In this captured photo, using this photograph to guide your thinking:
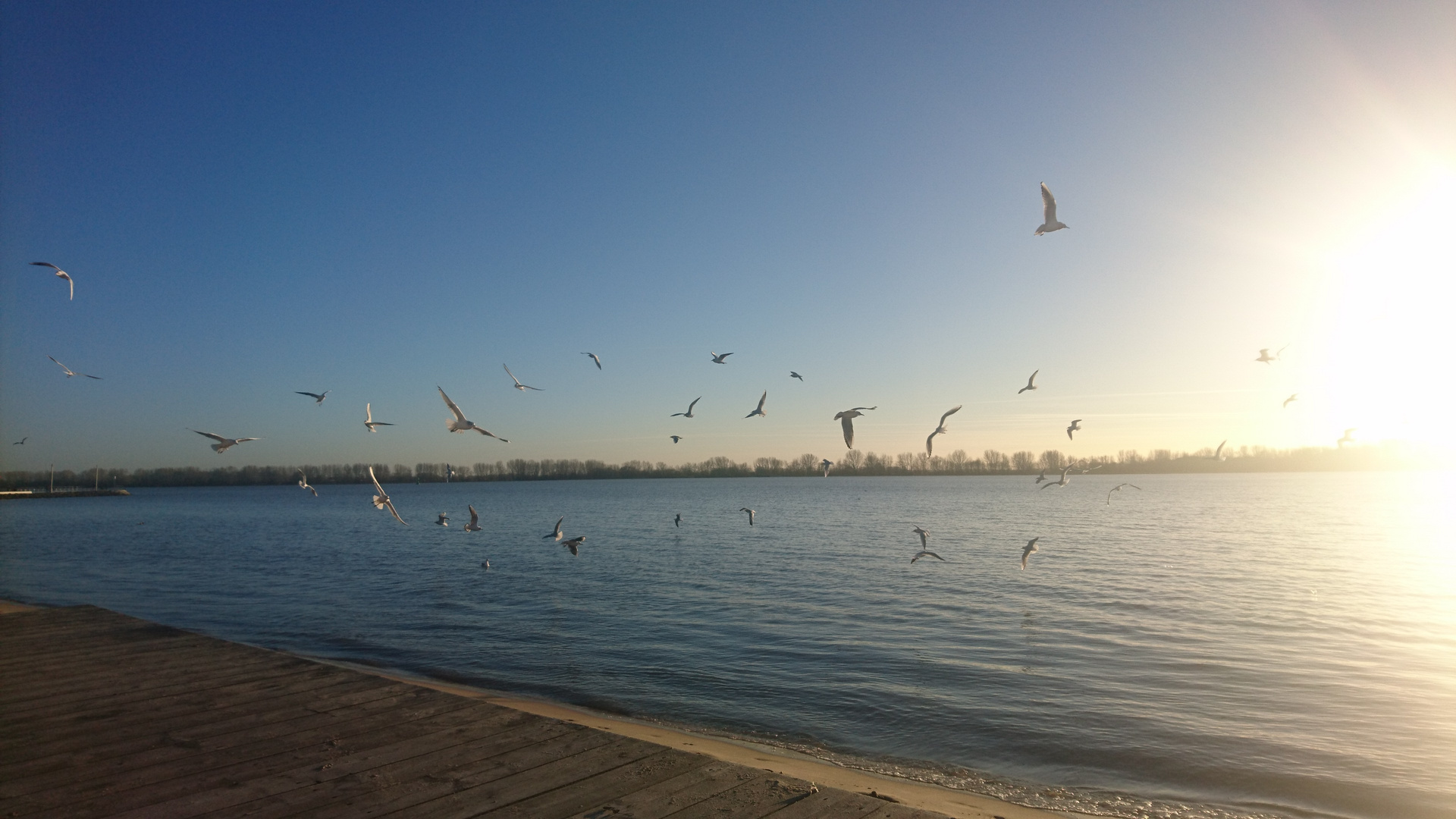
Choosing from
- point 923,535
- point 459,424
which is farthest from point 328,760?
point 923,535

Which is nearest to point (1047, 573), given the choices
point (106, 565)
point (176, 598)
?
point (176, 598)

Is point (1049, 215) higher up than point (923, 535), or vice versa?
point (1049, 215)

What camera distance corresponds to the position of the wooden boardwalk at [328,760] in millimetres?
6172

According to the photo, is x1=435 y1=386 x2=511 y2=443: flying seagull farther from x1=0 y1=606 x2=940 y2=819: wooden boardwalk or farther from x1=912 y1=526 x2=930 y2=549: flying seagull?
x1=912 y1=526 x2=930 y2=549: flying seagull

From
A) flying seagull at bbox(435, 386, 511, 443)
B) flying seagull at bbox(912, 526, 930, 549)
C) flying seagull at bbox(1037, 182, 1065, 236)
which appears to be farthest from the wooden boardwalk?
flying seagull at bbox(912, 526, 930, 549)

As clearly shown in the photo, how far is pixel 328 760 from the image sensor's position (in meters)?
7.25

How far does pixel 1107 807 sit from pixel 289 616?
23458mm

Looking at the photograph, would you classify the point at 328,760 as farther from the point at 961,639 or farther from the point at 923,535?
the point at 923,535

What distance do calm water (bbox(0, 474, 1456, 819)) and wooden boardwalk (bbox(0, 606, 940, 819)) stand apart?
479cm

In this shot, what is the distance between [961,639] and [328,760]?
600 inches

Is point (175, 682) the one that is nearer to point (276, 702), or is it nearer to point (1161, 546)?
point (276, 702)

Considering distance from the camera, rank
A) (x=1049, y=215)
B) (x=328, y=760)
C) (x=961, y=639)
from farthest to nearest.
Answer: (x=961, y=639)
(x=1049, y=215)
(x=328, y=760)

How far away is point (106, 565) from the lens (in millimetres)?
38250

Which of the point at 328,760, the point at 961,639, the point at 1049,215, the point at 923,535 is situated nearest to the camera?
the point at 328,760
